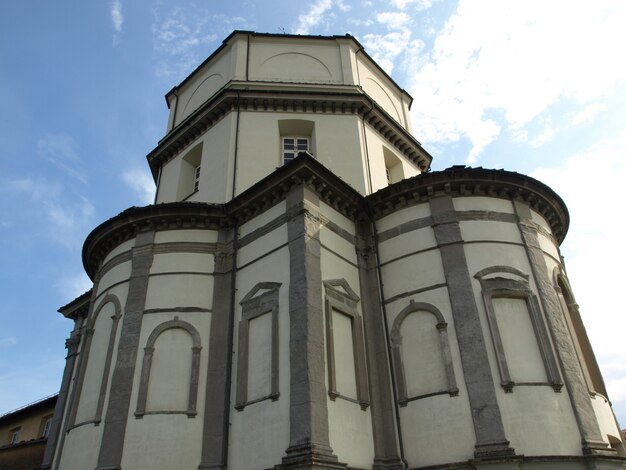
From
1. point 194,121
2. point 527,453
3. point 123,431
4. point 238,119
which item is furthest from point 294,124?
point 527,453

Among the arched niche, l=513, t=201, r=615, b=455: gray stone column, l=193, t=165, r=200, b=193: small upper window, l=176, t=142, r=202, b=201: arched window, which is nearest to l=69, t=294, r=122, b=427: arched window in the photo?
l=176, t=142, r=202, b=201: arched window

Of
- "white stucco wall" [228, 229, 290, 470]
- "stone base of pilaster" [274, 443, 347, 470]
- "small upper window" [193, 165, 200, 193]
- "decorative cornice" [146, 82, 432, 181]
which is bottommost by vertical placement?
"stone base of pilaster" [274, 443, 347, 470]

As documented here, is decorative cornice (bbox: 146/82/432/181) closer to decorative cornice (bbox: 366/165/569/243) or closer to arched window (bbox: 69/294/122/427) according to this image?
decorative cornice (bbox: 366/165/569/243)

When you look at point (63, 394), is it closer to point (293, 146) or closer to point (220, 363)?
point (220, 363)

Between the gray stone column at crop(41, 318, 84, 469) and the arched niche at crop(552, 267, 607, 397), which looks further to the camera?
the gray stone column at crop(41, 318, 84, 469)

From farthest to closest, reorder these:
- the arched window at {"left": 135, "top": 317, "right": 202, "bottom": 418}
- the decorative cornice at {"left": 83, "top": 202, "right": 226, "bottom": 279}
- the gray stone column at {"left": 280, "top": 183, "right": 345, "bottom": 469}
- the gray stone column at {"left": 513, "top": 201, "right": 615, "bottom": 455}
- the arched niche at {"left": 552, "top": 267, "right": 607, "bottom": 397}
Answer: the decorative cornice at {"left": 83, "top": 202, "right": 226, "bottom": 279} → the arched niche at {"left": 552, "top": 267, "right": 607, "bottom": 397} → the arched window at {"left": 135, "top": 317, "right": 202, "bottom": 418} → the gray stone column at {"left": 513, "top": 201, "right": 615, "bottom": 455} → the gray stone column at {"left": 280, "top": 183, "right": 345, "bottom": 469}

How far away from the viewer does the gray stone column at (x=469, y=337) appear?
36.6ft

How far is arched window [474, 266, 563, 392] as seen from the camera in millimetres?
12000

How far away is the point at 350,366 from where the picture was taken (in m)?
12.7

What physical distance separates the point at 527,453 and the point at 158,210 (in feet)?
37.4

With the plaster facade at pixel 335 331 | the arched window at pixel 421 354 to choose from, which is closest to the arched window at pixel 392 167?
the plaster facade at pixel 335 331

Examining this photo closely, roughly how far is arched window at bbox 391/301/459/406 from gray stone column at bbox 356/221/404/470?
332mm

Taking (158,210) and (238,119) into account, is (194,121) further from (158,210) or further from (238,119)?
(158,210)

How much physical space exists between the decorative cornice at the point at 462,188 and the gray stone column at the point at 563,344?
45 centimetres
